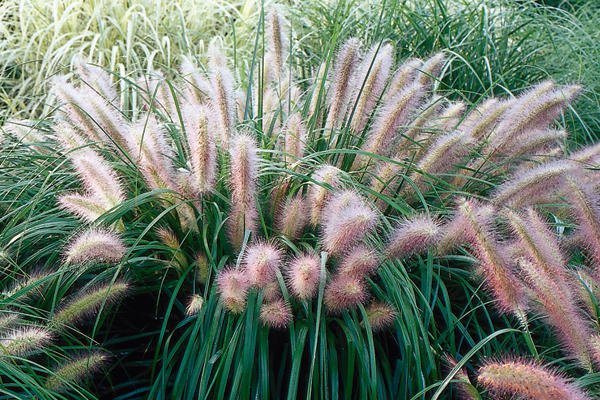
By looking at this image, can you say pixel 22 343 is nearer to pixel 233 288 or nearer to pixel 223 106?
pixel 233 288

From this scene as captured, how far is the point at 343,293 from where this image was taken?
1833 mm

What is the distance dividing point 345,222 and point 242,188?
0.36 meters

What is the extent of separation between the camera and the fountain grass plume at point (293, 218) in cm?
208

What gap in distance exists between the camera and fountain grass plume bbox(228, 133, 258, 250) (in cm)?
185

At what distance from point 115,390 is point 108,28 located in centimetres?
378

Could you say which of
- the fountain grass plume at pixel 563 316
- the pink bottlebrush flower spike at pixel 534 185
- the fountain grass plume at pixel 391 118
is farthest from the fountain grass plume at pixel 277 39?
the fountain grass plume at pixel 563 316

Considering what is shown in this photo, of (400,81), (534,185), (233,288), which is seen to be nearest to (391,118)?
(400,81)

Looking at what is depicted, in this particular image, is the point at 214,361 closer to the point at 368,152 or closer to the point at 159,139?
the point at 159,139

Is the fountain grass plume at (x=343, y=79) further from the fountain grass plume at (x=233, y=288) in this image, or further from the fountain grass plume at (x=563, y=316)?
the fountain grass plume at (x=563, y=316)

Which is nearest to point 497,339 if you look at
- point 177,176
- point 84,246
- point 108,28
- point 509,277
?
point 509,277

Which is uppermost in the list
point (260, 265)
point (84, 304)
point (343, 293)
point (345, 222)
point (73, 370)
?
point (345, 222)

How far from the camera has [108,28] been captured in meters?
5.23

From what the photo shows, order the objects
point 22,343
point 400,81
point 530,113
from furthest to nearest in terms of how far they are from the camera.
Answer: point 400,81
point 530,113
point 22,343

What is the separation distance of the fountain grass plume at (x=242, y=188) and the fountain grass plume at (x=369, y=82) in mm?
587
